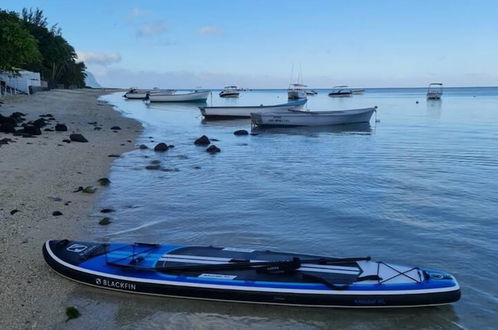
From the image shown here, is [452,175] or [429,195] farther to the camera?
[452,175]

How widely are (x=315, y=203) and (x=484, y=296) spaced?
18.6 feet

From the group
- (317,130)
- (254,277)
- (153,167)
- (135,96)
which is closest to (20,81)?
(135,96)

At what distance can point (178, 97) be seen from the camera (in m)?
71.1

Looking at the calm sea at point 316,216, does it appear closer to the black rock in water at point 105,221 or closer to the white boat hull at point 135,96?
the black rock in water at point 105,221

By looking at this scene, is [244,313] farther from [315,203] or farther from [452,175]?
[452,175]

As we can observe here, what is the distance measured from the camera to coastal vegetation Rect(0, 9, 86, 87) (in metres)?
28.6

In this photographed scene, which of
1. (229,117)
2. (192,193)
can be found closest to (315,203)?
(192,193)

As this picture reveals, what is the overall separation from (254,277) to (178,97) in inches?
2631

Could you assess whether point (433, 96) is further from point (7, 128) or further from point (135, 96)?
point (7, 128)

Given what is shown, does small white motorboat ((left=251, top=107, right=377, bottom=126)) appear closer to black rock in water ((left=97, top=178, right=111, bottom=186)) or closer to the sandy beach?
the sandy beach

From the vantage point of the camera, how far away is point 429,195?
13117 millimetres

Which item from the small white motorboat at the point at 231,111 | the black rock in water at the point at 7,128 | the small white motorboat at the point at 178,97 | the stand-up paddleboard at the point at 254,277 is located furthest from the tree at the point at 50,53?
the stand-up paddleboard at the point at 254,277

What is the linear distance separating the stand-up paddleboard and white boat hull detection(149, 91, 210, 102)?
64.4 metres

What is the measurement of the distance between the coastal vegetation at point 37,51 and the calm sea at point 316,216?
14.5 m
